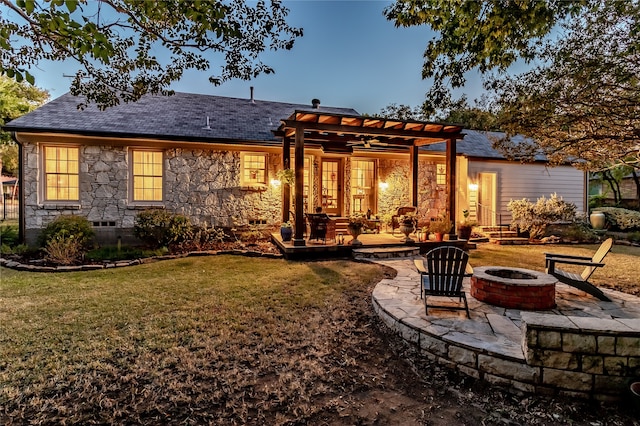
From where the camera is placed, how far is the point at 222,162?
10680 millimetres

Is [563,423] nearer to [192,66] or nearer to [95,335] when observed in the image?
[95,335]

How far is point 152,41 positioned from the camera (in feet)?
17.6

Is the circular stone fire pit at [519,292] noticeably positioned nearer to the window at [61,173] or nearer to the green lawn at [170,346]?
the green lawn at [170,346]

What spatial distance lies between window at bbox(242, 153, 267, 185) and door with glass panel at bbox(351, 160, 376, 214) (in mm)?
3309

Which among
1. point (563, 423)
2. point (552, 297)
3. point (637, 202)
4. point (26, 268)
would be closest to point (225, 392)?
point (563, 423)

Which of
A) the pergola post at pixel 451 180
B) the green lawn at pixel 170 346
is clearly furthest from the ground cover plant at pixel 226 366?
the pergola post at pixel 451 180

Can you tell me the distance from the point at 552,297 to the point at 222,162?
9170 millimetres

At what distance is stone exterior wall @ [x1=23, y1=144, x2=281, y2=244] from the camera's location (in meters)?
9.22

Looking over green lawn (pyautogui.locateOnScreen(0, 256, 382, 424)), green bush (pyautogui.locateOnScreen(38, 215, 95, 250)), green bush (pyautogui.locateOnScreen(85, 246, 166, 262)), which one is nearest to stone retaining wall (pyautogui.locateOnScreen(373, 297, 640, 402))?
green lawn (pyautogui.locateOnScreen(0, 256, 382, 424))

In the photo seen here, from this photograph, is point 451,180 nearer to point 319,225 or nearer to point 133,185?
point 319,225

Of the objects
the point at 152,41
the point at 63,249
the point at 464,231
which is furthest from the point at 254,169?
the point at 464,231

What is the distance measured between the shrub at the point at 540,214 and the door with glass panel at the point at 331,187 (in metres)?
6.58

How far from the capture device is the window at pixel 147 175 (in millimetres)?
10008

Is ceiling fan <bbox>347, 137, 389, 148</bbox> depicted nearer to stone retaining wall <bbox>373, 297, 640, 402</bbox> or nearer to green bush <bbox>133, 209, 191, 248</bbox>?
green bush <bbox>133, 209, 191, 248</bbox>
